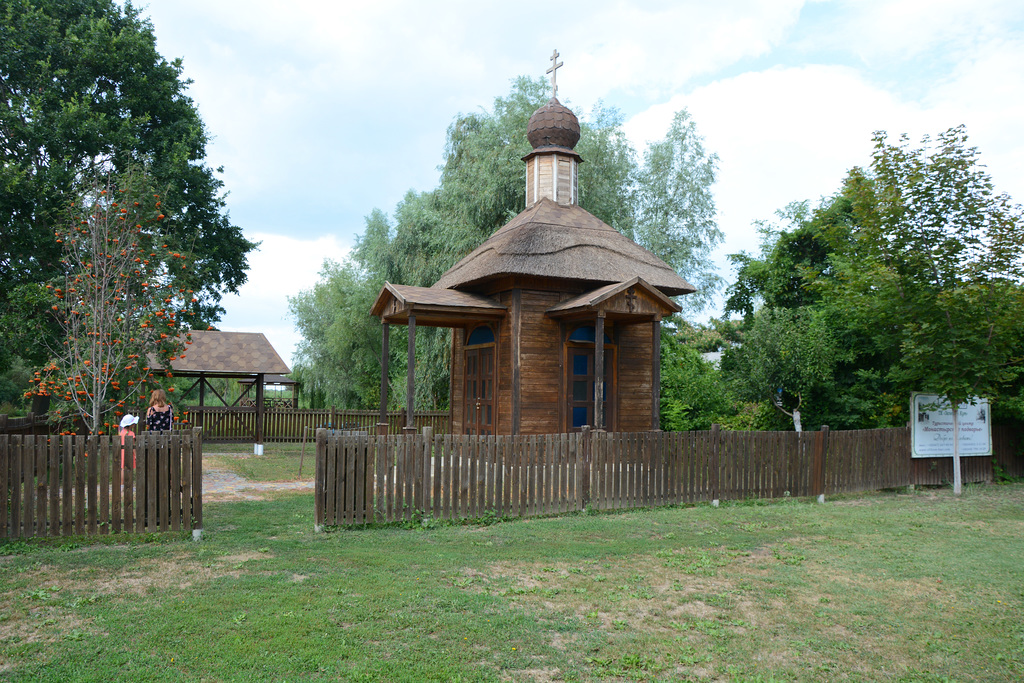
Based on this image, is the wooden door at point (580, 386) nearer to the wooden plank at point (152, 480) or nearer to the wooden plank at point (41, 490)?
the wooden plank at point (152, 480)

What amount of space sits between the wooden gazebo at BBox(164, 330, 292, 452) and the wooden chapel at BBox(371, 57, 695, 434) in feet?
26.6

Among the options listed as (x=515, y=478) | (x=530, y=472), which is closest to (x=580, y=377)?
(x=530, y=472)

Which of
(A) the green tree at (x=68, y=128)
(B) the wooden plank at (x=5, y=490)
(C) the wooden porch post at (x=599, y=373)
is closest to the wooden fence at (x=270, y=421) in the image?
(A) the green tree at (x=68, y=128)

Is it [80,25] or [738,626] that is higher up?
[80,25]

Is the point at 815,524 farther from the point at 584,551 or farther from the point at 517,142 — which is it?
the point at 517,142

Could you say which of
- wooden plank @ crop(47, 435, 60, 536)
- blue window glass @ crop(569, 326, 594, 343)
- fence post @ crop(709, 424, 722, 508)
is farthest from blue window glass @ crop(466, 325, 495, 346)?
wooden plank @ crop(47, 435, 60, 536)

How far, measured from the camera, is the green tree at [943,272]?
13.9 m

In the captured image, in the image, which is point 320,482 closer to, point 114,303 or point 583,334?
point 114,303

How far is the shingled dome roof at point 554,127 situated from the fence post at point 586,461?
994 centimetres

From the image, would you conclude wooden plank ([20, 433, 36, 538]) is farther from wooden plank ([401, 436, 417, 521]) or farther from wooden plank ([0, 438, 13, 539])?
wooden plank ([401, 436, 417, 521])

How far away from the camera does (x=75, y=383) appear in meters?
10.8

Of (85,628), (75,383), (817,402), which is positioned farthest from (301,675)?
(817,402)

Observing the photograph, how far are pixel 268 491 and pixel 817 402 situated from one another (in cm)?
1206

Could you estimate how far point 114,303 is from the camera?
1082cm
